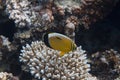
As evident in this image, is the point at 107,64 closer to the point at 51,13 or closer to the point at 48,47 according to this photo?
the point at 48,47

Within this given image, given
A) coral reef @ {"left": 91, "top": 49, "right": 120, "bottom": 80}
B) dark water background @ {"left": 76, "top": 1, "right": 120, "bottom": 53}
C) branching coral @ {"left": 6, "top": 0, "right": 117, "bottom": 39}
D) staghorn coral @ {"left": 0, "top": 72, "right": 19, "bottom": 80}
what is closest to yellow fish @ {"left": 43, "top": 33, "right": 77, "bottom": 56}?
branching coral @ {"left": 6, "top": 0, "right": 117, "bottom": 39}

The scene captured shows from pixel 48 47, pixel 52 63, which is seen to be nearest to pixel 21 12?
pixel 48 47

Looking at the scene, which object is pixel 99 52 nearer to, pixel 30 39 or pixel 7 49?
pixel 30 39

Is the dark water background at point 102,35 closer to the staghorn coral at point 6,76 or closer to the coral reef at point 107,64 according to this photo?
the coral reef at point 107,64

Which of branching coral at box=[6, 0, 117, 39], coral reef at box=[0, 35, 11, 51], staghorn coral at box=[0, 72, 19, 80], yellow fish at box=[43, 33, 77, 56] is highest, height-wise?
branching coral at box=[6, 0, 117, 39]

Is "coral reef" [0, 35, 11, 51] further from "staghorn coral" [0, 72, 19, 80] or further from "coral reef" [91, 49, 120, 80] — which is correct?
"coral reef" [91, 49, 120, 80]

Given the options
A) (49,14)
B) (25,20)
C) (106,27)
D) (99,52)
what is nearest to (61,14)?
(49,14)
